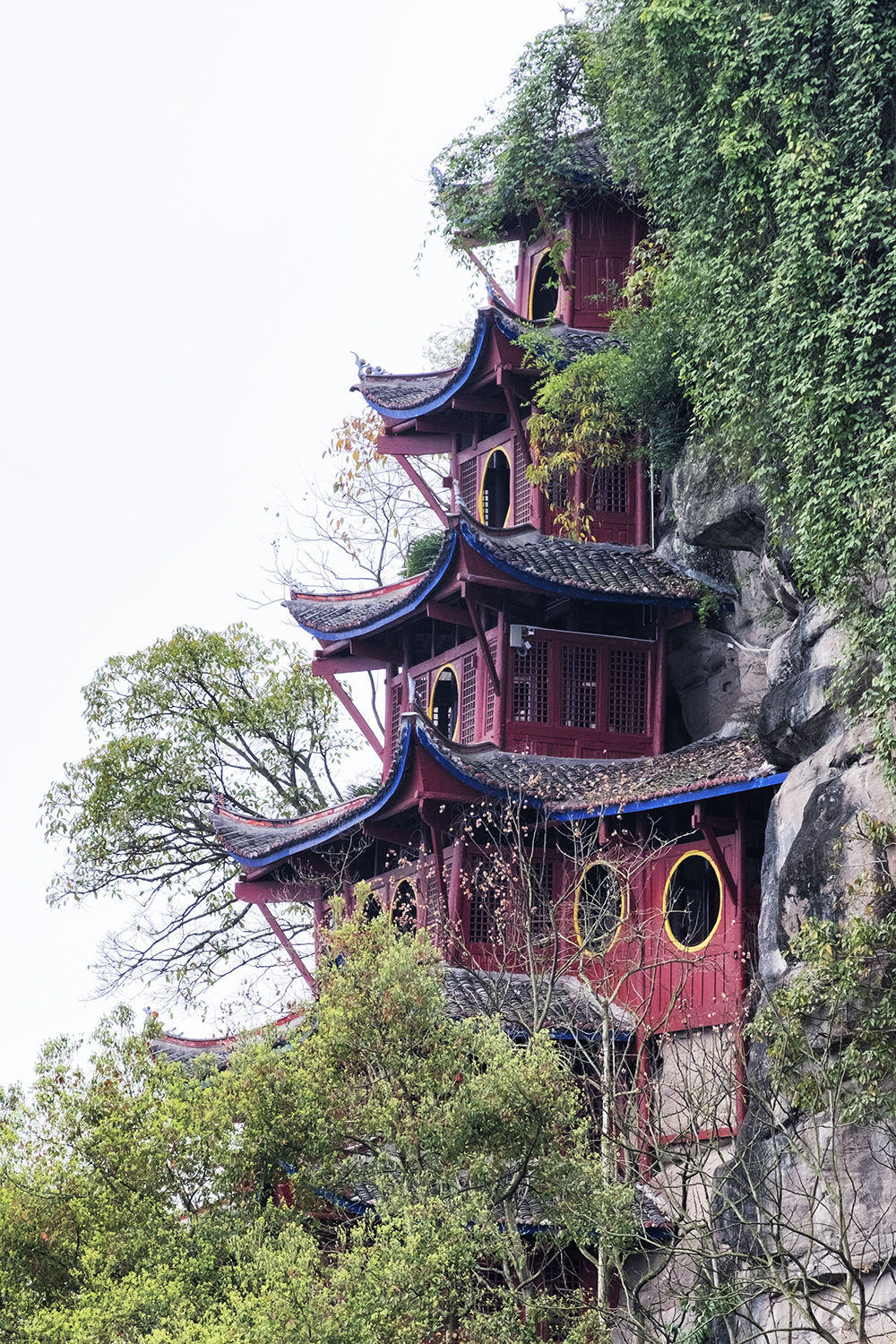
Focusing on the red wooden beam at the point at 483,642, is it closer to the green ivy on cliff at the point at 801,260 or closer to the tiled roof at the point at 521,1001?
the tiled roof at the point at 521,1001

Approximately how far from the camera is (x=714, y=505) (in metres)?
20.8

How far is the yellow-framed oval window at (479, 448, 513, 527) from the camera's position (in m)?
24.8

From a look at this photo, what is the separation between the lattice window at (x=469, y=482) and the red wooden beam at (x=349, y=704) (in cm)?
287

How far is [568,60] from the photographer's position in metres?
24.6

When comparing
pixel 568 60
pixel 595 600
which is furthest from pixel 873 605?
pixel 568 60

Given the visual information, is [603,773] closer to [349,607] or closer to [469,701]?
[469,701]

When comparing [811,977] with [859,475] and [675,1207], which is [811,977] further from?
[859,475]

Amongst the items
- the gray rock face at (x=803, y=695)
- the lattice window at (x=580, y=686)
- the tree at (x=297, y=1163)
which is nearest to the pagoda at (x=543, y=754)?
the lattice window at (x=580, y=686)

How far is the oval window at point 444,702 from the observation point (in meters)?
23.7

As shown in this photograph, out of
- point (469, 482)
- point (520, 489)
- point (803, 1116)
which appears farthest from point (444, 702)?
point (803, 1116)

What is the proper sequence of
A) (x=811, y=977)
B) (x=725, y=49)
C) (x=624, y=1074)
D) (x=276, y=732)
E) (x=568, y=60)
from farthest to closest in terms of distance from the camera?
1. (x=276, y=732)
2. (x=568, y=60)
3. (x=624, y=1074)
4. (x=725, y=49)
5. (x=811, y=977)

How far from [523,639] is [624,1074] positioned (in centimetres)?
536

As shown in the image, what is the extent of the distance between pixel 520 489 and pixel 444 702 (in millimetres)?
2851

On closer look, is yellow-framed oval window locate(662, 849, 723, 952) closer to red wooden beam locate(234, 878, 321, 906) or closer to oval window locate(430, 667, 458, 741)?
oval window locate(430, 667, 458, 741)
